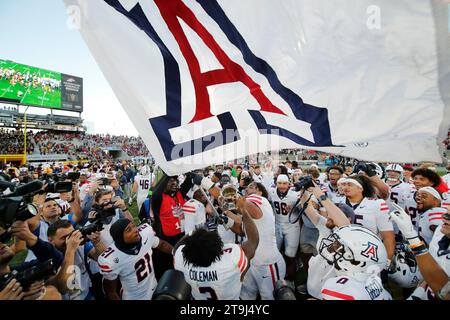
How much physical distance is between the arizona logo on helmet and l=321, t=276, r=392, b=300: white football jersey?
0.51 feet

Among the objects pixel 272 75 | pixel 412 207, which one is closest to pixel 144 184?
pixel 272 75

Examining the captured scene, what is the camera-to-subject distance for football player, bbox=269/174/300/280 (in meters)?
4.83

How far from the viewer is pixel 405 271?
10.3 ft

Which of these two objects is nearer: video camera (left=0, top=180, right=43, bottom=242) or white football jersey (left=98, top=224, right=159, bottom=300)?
video camera (left=0, top=180, right=43, bottom=242)

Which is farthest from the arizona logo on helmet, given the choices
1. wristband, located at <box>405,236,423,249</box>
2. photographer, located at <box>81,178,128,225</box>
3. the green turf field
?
the green turf field

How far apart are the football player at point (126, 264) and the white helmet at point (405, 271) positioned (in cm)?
297

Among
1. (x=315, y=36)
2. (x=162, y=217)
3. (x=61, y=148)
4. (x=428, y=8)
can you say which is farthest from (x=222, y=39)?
(x=61, y=148)

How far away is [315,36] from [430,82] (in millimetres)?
902

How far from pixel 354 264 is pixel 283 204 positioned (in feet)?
9.36

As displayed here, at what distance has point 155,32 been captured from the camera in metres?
2.15

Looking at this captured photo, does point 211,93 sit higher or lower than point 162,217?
higher

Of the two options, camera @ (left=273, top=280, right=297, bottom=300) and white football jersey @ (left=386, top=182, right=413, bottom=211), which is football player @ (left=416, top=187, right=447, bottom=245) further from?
camera @ (left=273, top=280, right=297, bottom=300)

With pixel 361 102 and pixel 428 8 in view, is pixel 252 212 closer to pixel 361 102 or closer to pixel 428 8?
pixel 361 102

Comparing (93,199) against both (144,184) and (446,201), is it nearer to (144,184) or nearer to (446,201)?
(144,184)
